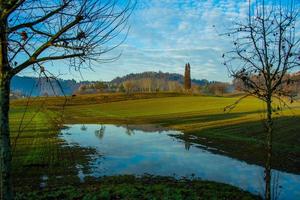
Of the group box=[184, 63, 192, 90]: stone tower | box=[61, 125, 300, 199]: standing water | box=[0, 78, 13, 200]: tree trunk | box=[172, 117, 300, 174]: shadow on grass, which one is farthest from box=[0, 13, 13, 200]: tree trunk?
box=[184, 63, 192, 90]: stone tower

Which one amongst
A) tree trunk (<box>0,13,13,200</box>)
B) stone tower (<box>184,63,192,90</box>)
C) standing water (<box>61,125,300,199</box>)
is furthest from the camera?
stone tower (<box>184,63,192,90</box>)

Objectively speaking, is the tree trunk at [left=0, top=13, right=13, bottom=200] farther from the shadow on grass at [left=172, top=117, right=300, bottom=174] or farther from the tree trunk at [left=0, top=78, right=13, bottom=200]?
the shadow on grass at [left=172, top=117, right=300, bottom=174]

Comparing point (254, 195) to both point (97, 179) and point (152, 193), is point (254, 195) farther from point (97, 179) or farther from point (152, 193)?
point (97, 179)

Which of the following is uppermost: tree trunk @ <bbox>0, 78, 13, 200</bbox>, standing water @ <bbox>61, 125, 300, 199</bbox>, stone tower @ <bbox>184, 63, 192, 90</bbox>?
stone tower @ <bbox>184, 63, 192, 90</bbox>

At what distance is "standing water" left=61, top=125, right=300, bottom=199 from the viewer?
1756cm

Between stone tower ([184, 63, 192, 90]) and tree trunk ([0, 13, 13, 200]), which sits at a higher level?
stone tower ([184, 63, 192, 90])

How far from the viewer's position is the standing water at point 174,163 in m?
17.6

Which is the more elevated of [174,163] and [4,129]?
[4,129]

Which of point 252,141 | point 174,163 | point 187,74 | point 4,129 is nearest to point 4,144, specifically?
point 4,129

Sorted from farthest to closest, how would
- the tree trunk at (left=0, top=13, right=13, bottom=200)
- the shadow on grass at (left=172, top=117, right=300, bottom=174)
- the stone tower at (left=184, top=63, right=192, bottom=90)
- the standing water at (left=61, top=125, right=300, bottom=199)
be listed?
the stone tower at (left=184, top=63, right=192, bottom=90) < the shadow on grass at (left=172, top=117, right=300, bottom=174) < the standing water at (left=61, top=125, right=300, bottom=199) < the tree trunk at (left=0, top=13, right=13, bottom=200)

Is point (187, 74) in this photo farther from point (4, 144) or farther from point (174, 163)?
point (4, 144)

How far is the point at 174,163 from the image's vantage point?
71.9ft

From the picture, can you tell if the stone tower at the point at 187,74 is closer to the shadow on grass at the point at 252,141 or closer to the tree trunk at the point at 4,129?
the shadow on grass at the point at 252,141

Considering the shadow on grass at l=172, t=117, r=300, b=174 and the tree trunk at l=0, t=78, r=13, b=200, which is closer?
the tree trunk at l=0, t=78, r=13, b=200
